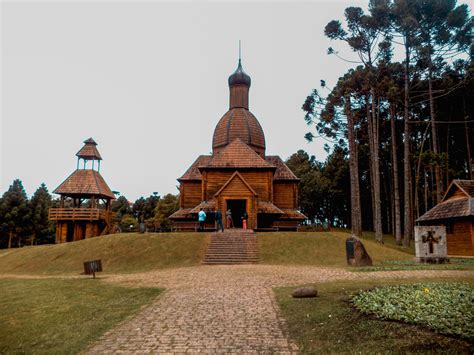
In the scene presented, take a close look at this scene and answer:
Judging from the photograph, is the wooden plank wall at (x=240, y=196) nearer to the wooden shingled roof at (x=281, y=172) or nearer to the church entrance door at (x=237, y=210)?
the church entrance door at (x=237, y=210)

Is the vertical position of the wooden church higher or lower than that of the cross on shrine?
higher

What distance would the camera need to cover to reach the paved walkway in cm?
627

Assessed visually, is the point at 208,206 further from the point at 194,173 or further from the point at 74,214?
the point at 74,214

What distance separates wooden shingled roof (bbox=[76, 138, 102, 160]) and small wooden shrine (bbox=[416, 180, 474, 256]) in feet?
110

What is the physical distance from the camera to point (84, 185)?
38031 mm

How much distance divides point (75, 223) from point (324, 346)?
36.4 m

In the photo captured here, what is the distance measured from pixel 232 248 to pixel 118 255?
7.10 metres

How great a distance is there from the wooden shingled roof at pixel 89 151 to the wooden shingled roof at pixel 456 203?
33.6 m

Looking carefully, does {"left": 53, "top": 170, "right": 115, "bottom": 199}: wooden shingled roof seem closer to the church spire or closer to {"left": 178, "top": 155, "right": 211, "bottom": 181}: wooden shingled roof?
{"left": 178, "top": 155, "right": 211, "bottom": 181}: wooden shingled roof

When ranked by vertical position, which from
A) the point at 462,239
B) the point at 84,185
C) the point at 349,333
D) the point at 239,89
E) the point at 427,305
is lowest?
the point at 349,333

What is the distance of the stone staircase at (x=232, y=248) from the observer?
20922mm

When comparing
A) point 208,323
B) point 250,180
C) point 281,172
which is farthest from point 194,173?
point 208,323

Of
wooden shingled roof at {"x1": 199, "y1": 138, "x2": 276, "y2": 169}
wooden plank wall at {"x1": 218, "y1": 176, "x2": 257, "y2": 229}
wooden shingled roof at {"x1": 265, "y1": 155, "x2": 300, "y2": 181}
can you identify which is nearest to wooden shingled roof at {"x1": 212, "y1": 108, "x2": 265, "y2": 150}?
wooden shingled roof at {"x1": 265, "y1": 155, "x2": 300, "y2": 181}

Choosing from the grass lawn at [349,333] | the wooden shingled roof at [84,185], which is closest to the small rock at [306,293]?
the grass lawn at [349,333]
